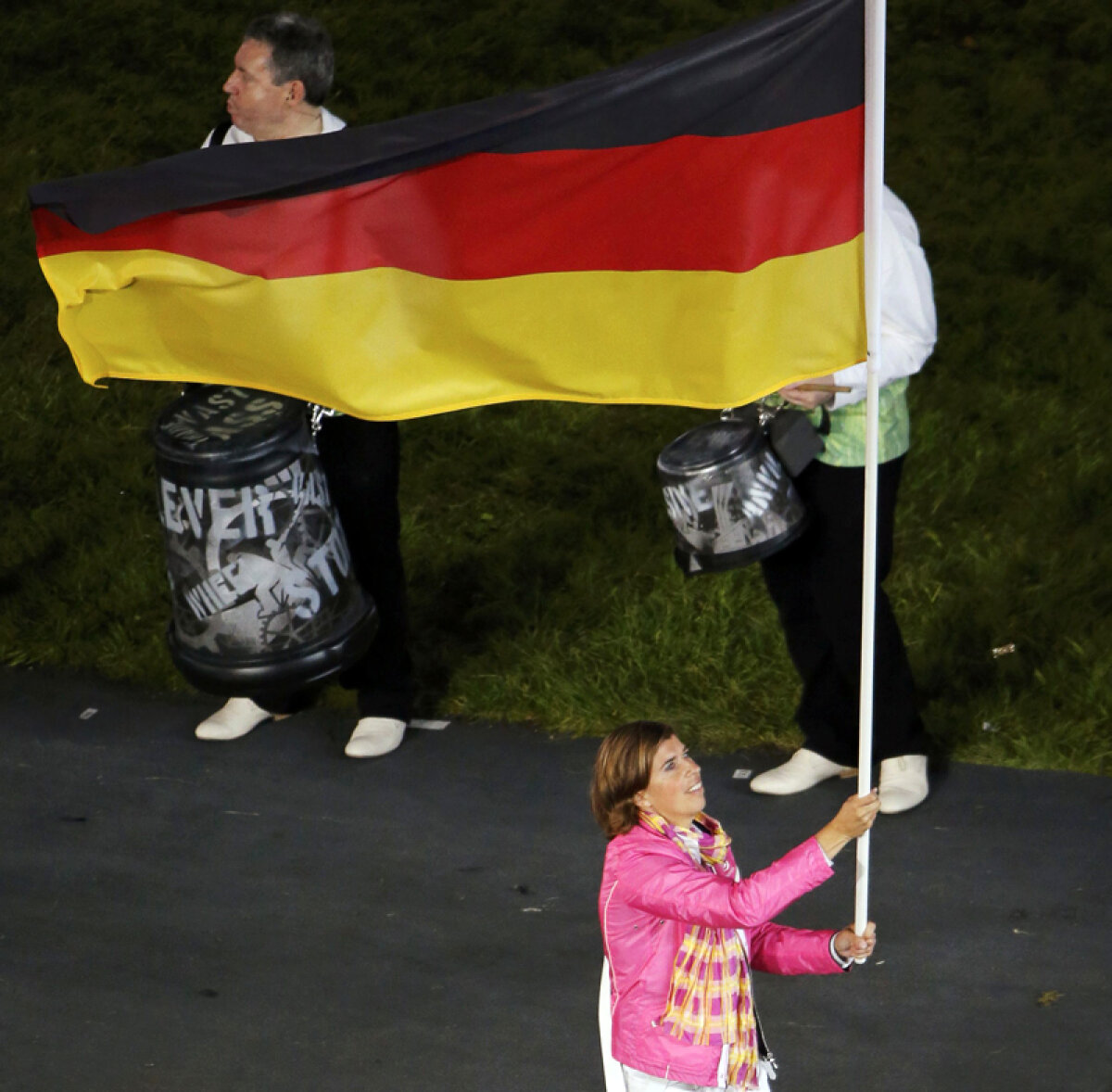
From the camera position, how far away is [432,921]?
5.46 metres

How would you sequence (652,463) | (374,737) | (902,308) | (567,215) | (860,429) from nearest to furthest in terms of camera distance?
(567,215), (902,308), (860,429), (374,737), (652,463)

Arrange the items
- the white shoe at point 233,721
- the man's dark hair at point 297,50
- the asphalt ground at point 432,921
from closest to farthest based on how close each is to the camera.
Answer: the asphalt ground at point 432,921
the man's dark hair at point 297,50
the white shoe at point 233,721

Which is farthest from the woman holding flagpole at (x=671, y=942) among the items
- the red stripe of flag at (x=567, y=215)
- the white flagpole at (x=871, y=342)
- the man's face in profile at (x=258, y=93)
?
the man's face in profile at (x=258, y=93)

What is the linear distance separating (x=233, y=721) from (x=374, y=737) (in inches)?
22.9

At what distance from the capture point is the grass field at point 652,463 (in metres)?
6.96

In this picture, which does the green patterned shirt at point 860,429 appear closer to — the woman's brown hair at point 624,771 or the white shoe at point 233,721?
the woman's brown hair at point 624,771

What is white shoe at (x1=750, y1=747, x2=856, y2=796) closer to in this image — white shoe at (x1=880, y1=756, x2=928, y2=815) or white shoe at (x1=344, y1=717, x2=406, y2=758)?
white shoe at (x1=880, y1=756, x2=928, y2=815)

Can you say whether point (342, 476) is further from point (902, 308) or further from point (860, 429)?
point (902, 308)

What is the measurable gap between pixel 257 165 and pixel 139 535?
4632 mm

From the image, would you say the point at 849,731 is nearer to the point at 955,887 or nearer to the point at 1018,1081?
the point at 955,887

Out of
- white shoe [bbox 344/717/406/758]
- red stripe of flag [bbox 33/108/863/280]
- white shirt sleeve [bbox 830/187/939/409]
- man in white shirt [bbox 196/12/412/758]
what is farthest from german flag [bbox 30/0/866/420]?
white shoe [bbox 344/717/406/758]

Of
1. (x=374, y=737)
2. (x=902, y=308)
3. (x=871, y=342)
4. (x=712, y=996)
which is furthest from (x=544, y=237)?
(x=374, y=737)

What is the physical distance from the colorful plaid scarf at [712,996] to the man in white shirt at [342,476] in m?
2.37

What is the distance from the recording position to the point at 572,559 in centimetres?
786
